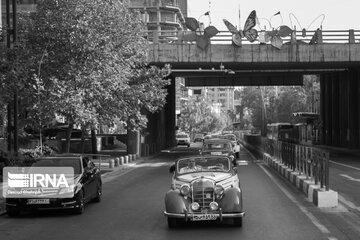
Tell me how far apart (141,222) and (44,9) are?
14.7 metres

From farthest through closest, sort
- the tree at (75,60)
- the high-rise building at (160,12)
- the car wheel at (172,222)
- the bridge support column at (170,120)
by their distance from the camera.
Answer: the high-rise building at (160,12) < the bridge support column at (170,120) < the tree at (75,60) < the car wheel at (172,222)

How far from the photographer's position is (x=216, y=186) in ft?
36.3

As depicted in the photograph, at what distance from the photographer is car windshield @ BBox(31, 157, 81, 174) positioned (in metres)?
14.5

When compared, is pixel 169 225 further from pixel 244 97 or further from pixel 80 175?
pixel 244 97

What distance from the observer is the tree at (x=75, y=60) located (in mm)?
21719

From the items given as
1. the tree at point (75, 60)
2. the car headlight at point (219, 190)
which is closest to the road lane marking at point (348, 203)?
the car headlight at point (219, 190)

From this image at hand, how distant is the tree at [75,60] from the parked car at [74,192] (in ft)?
19.6

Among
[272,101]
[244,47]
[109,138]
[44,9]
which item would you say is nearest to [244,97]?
[272,101]

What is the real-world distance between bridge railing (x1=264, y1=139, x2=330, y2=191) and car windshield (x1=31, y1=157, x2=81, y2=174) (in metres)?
6.19

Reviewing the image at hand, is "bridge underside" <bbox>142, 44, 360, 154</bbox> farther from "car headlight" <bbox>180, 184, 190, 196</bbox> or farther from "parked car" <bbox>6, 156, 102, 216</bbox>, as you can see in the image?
"car headlight" <bbox>180, 184, 190, 196</bbox>

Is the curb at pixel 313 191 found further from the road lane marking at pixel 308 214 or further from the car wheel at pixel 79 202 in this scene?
the car wheel at pixel 79 202

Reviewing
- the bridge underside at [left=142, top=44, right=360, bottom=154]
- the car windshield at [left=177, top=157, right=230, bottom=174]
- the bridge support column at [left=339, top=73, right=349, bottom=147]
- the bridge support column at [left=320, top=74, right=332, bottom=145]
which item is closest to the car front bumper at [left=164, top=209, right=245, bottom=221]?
the car windshield at [left=177, top=157, right=230, bottom=174]

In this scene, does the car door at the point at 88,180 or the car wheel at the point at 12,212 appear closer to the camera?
the car wheel at the point at 12,212

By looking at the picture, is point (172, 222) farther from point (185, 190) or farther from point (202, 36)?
point (202, 36)
